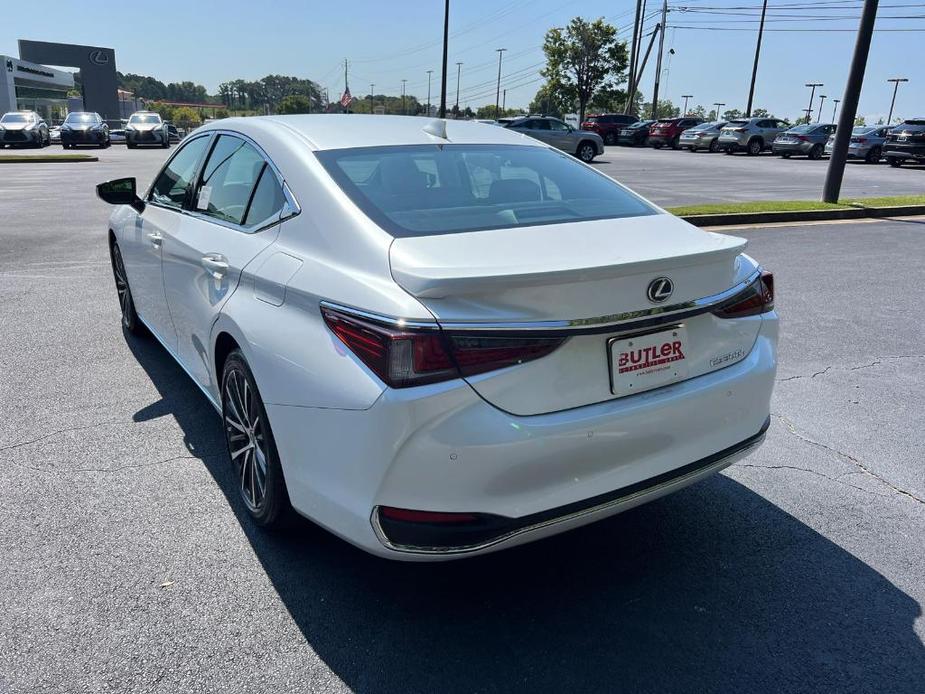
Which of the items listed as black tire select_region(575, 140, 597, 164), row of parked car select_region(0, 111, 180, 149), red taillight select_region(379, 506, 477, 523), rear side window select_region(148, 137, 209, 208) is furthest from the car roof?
row of parked car select_region(0, 111, 180, 149)

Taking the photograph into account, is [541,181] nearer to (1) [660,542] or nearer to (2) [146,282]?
(1) [660,542]

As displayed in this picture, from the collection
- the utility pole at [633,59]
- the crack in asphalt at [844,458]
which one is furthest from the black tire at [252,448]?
the utility pole at [633,59]

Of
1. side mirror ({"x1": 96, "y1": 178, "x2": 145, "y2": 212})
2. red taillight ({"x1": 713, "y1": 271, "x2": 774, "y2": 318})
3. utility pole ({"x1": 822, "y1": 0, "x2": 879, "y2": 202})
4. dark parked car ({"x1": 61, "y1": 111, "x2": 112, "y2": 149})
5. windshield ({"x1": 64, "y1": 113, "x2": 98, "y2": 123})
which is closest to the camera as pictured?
red taillight ({"x1": 713, "y1": 271, "x2": 774, "y2": 318})

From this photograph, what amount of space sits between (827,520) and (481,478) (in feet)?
6.26

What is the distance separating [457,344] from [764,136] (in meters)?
38.4

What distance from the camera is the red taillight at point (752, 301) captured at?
2.73 m

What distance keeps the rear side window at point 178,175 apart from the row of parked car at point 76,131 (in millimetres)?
34169

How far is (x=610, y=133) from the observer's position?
44.8 m

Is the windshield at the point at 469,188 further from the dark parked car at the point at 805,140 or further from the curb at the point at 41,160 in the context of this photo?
the dark parked car at the point at 805,140

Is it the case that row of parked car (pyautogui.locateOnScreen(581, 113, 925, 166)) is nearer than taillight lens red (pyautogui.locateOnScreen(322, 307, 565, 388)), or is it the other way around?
taillight lens red (pyautogui.locateOnScreen(322, 307, 565, 388))

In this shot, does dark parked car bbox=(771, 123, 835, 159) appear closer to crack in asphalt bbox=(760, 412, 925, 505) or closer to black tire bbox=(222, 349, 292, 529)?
crack in asphalt bbox=(760, 412, 925, 505)

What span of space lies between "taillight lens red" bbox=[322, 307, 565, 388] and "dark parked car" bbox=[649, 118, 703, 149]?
4068 centimetres

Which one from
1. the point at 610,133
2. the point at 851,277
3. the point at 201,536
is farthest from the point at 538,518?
the point at 610,133

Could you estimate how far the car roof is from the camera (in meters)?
3.25
